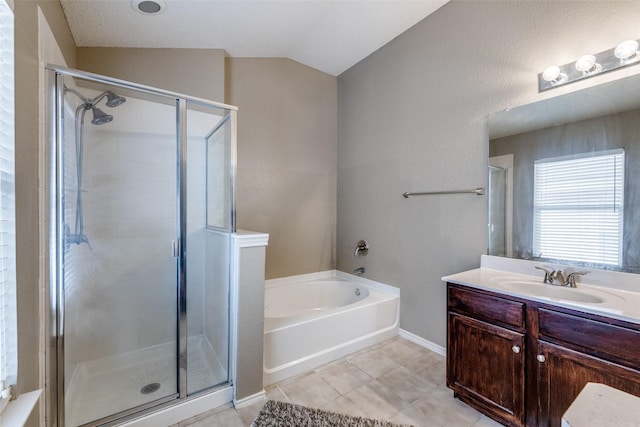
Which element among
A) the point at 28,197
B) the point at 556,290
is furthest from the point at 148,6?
the point at 556,290

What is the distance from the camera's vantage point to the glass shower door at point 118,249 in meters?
1.57

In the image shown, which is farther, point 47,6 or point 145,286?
point 145,286

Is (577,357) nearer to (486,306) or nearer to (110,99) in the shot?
(486,306)

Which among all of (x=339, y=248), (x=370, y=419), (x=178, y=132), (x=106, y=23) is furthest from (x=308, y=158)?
(x=370, y=419)

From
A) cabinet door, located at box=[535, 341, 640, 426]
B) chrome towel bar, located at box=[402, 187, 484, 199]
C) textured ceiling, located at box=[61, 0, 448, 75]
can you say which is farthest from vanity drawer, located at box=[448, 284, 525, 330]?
textured ceiling, located at box=[61, 0, 448, 75]

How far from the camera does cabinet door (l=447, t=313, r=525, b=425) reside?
4.75ft

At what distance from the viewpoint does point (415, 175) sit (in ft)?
8.28

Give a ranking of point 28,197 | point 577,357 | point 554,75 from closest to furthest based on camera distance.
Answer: point 28,197, point 577,357, point 554,75

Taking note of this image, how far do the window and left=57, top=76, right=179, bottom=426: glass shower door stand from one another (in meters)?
0.47

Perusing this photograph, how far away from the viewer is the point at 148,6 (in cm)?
180

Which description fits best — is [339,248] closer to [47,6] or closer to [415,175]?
[415,175]

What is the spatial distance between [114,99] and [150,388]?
1.86 metres

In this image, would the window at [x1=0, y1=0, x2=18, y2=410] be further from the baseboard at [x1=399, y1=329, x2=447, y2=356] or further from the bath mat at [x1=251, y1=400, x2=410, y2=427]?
the baseboard at [x1=399, y1=329, x2=447, y2=356]

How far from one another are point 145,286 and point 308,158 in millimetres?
2054
